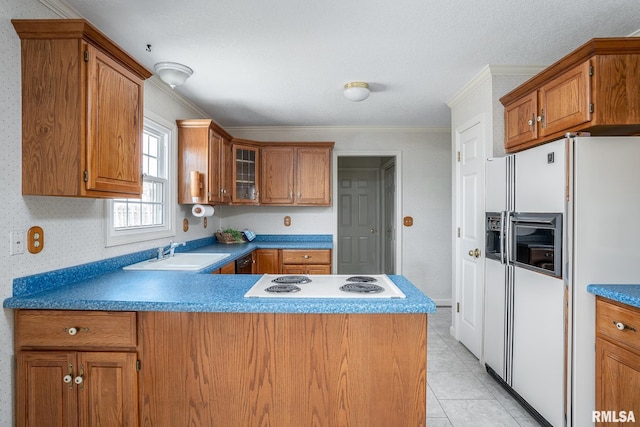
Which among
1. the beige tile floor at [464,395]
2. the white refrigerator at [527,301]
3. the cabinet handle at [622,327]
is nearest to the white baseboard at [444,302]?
the beige tile floor at [464,395]

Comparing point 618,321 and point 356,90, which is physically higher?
point 356,90

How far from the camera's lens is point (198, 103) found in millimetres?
3602

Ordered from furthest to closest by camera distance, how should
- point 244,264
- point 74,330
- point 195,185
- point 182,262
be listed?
point 244,264 < point 195,185 < point 182,262 < point 74,330

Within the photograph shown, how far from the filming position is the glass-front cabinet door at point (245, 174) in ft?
13.5

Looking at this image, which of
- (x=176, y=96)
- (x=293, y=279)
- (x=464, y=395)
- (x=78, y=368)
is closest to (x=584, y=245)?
(x=464, y=395)

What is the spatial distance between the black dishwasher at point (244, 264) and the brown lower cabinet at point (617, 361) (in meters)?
2.78

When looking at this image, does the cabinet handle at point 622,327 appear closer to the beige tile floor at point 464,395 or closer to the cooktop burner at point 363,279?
the beige tile floor at point 464,395

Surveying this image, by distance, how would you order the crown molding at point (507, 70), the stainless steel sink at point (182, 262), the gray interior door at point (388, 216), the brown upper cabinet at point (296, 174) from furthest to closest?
the gray interior door at point (388, 216), the brown upper cabinet at point (296, 174), the crown molding at point (507, 70), the stainless steel sink at point (182, 262)

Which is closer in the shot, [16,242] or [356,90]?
[16,242]

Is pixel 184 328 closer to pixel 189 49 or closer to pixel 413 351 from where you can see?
pixel 413 351

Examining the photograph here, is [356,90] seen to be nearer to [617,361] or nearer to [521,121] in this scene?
[521,121]

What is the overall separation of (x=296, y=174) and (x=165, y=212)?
5.82ft

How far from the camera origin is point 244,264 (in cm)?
353

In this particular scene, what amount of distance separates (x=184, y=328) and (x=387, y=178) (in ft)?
15.9
